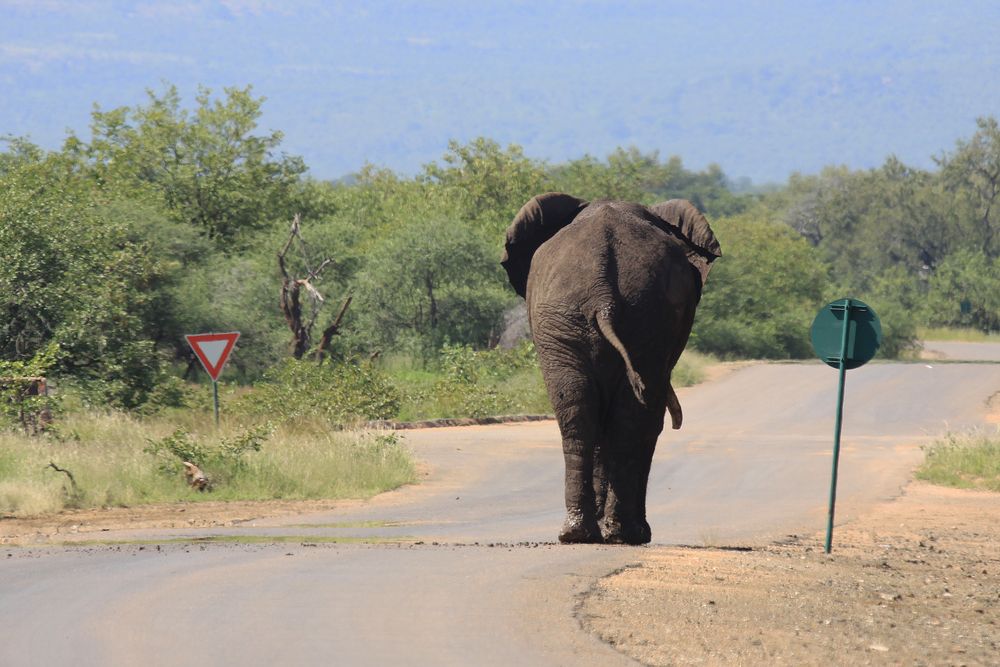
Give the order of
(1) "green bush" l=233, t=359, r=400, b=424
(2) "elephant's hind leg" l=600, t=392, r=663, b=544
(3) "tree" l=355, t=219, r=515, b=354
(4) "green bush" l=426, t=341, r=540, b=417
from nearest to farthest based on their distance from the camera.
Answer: (2) "elephant's hind leg" l=600, t=392, r=663, b=544, (1) "green bush" l=233, t=359, r=400, b=424, (4) "green bush" l=426, t=341, r=540, b=417, (3) "tree" l=355, t=219, r=515, b=354

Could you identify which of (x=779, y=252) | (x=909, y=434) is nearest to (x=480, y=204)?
(x=779, y=252)

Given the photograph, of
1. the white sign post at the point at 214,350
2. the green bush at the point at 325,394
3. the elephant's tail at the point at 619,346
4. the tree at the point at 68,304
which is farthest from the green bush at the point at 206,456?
the elephant's tail at the point at 619,346

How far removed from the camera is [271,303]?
39.7 meters

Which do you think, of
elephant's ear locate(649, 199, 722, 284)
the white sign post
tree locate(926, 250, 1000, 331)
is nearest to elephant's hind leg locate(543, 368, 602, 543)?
elephant's ear locate(649, 199, 722, 284)

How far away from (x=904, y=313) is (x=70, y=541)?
49.3m

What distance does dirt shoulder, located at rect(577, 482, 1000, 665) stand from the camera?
813 centimetres

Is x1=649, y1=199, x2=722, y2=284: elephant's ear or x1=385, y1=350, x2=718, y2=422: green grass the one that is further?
x1=385, y1=350, x2=718, y2=422: green grass

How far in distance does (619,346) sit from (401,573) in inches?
100.0

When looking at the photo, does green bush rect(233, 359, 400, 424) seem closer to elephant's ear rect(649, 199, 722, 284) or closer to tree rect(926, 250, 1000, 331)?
elephant's ear rect(649, 199, 722, 284)

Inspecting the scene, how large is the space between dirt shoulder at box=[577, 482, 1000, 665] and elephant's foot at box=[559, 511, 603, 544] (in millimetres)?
583

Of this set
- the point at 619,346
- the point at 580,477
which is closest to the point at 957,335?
the point at 580,477

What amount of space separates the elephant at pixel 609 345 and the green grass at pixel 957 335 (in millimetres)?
60702

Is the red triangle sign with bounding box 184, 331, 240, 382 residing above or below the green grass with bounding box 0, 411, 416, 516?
above

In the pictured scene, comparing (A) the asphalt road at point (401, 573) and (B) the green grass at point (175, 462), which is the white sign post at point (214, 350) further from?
(A) the asphalt road at point (401, 573)
